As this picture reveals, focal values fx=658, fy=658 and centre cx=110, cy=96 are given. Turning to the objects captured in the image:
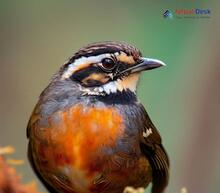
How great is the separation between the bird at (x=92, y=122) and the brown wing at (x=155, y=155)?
13 cm

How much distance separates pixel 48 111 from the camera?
2943mm

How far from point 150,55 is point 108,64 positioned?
1.11 m

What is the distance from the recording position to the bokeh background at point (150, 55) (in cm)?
403

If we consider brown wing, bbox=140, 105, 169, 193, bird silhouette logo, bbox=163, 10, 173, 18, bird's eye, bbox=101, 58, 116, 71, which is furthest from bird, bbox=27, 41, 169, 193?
bird silhouette logo, bbox=163, 10, 173, 18

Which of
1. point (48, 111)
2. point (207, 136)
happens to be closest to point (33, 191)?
point (48, 111)

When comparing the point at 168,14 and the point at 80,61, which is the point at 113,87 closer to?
the point at 80,61

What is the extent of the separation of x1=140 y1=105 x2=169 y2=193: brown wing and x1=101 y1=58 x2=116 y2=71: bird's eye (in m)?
0.39

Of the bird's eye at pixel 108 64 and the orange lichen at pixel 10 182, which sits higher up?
the bird's eye at pixel 108 64

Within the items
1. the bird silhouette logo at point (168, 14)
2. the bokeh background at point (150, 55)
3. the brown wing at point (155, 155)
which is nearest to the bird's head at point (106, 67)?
the brown wing at point (155, 155)

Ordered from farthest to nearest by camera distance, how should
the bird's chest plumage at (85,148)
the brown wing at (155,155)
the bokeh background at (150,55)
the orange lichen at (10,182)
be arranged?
the bokeh background at (150,55) < the brown wing at (155,155) < the bird's chest plumage at (85,148) < the orange lichen at (10,182)

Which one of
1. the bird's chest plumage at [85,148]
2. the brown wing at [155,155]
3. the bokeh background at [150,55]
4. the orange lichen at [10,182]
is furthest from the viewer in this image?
the bokeh background at [150,55]

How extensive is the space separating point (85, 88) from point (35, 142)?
1.10ft

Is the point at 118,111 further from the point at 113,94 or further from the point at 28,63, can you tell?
the point at 28,63

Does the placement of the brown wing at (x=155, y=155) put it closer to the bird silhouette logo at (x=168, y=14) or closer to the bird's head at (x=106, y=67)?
the bird's head at (x=106, y=67)
